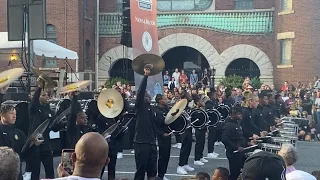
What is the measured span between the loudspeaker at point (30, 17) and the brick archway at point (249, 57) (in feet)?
55.3

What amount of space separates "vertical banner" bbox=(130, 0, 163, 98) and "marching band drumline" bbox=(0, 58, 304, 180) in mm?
3818

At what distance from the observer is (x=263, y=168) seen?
10.3 ft

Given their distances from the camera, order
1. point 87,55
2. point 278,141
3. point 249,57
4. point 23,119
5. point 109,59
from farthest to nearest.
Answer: point 87,55 → point 109,59 → point 249,57 → point 278,141 → point 23,119

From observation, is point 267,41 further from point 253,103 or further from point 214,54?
point 253,103

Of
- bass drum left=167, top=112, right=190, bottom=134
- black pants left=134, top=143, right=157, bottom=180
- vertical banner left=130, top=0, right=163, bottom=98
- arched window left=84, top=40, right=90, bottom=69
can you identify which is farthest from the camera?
arched window left=84, top=40, right=90, bottom=69

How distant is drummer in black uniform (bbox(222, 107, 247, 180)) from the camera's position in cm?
956

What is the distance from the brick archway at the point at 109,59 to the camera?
29750 mm

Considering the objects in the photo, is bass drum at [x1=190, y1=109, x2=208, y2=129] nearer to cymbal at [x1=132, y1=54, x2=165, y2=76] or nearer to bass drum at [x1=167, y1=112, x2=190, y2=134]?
bass drum at [x1=167, y1=112, x2=190, y2=134]

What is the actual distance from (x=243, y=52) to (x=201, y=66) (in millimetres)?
3034

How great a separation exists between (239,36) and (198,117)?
1746cm

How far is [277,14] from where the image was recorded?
28.5 meters

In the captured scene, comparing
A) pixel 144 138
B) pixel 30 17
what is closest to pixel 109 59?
pixel 30 17

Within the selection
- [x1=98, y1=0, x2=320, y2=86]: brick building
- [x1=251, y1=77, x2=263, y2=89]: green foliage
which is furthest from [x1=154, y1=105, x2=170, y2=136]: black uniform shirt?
[x1=98, y1=0, x2=320, y2=86]: brick building

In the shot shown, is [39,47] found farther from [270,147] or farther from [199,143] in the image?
[270,147]
